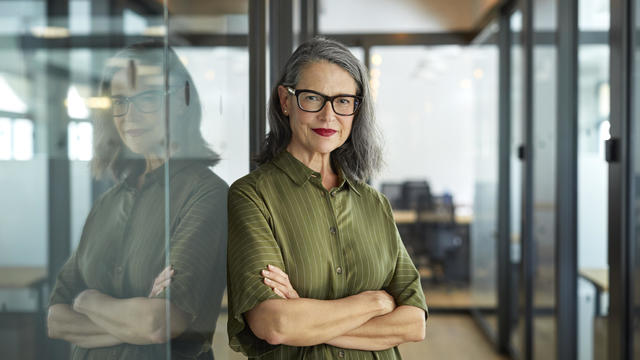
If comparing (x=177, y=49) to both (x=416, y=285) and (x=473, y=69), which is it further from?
(x=473, y=69)

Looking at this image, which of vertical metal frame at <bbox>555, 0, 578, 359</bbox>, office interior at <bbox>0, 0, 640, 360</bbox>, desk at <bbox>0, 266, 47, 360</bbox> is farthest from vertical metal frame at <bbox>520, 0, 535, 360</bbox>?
desk at <bbox>0, 266, 47, 360</bbox>

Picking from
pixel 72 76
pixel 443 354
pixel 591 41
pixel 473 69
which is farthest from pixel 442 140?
pixel 72 76

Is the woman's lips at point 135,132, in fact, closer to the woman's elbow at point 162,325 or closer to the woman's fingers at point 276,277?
the woman's elbow at point 162,325

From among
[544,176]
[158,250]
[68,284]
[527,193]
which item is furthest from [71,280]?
[527,193]

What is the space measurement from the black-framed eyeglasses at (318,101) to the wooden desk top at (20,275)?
97 centimetres

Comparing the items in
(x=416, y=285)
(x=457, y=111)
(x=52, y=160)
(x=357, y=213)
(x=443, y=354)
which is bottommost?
(x=443, y=354)

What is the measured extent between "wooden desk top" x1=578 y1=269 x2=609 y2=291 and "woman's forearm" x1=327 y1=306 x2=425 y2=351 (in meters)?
1.81

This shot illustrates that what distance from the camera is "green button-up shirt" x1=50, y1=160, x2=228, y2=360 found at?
588mm

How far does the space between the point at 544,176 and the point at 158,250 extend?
317 cm

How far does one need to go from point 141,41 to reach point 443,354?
4.28 metres

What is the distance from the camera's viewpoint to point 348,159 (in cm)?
155

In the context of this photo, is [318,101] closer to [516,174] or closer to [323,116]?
[323,116]

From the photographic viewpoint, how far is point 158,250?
2.88 ft

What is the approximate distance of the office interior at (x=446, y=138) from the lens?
1.51 feet
